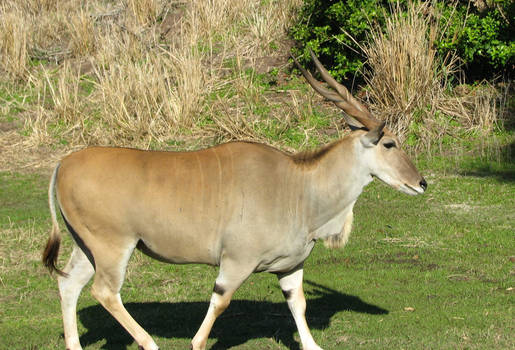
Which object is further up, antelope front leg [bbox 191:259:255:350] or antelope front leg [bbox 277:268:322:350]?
antelope front leg [bbox 191:259:255:350]

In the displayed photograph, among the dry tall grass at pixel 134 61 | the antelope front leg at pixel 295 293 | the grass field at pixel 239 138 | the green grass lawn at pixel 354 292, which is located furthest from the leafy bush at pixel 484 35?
the antelope front leg at pixel 295 293

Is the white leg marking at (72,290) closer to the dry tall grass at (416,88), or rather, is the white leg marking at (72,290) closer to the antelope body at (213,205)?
the antelope body at (213,205)

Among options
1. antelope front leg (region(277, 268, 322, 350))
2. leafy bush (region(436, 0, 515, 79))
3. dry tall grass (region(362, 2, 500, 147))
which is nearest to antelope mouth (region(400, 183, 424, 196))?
antelope front leg (region(277, 268, 322, 350))

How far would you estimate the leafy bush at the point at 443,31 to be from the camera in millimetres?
12477

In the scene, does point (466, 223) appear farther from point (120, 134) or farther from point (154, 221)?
point (120, 134)

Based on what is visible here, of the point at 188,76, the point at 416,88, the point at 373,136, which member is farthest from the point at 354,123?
the point at 188,76

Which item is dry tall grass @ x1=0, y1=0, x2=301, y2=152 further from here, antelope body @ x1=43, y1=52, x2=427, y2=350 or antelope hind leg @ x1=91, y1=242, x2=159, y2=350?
antelope hind leg @ x1=91, y1=242, x2=159, y2=350

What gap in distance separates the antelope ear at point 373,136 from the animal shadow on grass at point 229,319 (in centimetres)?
153

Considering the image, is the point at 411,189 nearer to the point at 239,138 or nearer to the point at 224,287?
the point at 224,287

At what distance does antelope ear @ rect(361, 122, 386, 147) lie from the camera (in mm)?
5242

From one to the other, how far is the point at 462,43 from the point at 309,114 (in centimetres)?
257

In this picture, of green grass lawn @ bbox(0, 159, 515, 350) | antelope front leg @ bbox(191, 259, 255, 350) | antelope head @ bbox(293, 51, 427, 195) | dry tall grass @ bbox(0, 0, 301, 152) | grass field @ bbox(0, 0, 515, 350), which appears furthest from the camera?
dry tall grass @ bbox(0, 0, 301, 152)

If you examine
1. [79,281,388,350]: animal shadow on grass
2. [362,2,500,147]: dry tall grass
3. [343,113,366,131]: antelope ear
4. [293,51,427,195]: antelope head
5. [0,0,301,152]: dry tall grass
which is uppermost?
[343,113,366,131]: antelope ear

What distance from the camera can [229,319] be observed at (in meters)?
6.36
